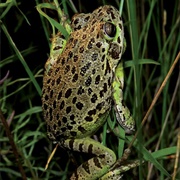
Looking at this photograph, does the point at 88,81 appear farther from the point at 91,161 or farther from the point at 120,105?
the point at 91,161

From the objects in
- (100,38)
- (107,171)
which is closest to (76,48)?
(100,38)

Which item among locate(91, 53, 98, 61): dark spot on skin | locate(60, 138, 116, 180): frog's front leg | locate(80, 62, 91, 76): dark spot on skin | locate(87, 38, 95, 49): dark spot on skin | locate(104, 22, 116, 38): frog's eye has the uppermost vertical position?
locate(104, 22, 116, 38): frog's eye

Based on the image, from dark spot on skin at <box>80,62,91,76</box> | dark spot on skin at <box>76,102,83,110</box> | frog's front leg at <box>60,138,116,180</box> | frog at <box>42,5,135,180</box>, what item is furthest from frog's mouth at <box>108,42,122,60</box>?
frog's front leg at <box>60,138,116,180</box>

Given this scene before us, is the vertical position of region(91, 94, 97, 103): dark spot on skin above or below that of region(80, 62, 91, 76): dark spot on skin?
below

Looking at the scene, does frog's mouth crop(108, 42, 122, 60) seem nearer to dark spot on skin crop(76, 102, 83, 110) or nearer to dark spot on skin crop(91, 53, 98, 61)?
dark spot on skin crop(91, 53, 98, 61)

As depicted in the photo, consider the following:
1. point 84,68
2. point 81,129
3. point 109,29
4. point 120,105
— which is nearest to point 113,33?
point 109,29
